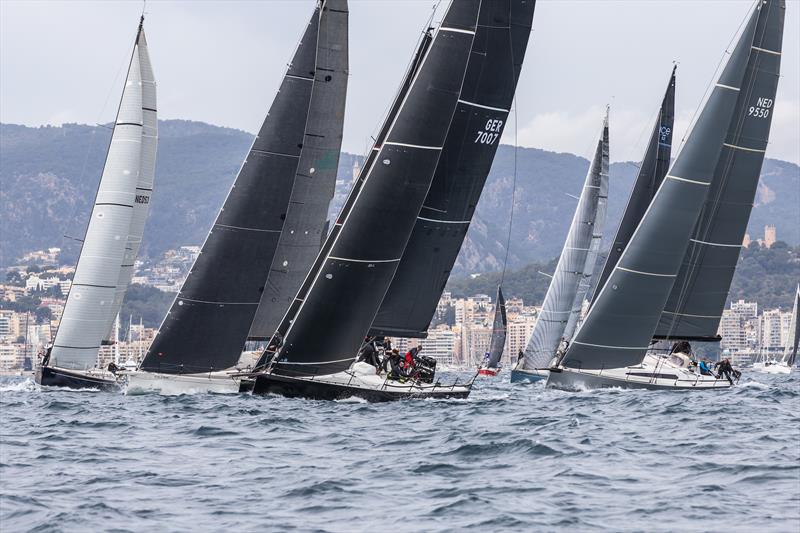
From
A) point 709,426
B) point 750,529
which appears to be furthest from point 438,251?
point 750,529

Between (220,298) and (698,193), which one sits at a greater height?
(698,193)

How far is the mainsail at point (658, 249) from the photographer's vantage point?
96.3ft

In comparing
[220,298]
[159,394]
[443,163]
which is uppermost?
[443,163]

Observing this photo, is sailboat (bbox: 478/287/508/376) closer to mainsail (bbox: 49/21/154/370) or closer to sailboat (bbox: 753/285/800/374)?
sailboat (bbox: 753/285/800/374)

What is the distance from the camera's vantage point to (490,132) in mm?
25922

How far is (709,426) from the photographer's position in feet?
62.7

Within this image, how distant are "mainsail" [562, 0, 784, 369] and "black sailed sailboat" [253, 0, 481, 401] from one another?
7845 millimetres

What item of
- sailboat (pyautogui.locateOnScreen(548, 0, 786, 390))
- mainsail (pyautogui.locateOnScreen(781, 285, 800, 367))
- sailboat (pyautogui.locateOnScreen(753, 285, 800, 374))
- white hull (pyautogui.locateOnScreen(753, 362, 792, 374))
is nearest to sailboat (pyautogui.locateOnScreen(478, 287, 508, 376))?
mainsail (pyautogui.locateOnScreen(781, 285, 800, 367))

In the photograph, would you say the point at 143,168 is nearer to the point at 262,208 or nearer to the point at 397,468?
the point at 262,208

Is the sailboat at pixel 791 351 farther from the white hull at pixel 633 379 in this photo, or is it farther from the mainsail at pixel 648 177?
the white hull at pixel 633 379

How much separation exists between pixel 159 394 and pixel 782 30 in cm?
1706

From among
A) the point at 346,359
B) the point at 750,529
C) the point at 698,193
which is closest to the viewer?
the point at 750,529

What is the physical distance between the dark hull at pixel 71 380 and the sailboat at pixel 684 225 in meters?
11.0

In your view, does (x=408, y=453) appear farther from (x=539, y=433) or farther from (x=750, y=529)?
(x=750, y=529)
